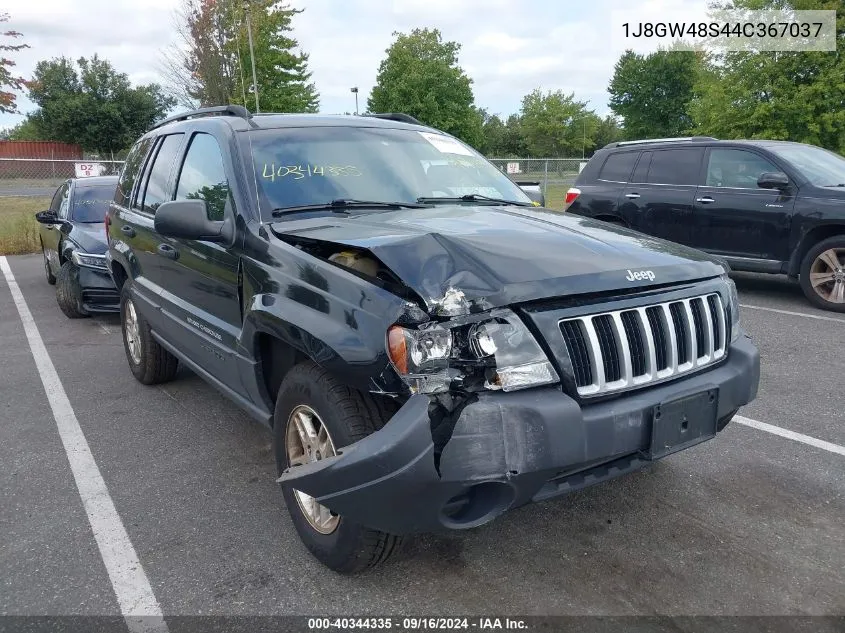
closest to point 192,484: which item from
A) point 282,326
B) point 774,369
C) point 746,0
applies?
point 282,326

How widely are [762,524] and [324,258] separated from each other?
2.32 metres

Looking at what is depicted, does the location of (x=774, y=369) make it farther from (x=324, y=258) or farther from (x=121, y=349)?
(x=121, y=349)

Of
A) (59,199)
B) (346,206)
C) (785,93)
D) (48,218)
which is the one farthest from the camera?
(785,93)

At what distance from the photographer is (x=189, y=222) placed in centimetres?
326

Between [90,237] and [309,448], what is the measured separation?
6.25m

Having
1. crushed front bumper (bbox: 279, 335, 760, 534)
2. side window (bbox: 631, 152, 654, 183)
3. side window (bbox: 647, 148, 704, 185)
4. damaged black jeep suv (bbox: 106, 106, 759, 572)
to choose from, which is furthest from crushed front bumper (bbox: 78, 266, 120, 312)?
side window (bbox: 647, 148, 704, 185)

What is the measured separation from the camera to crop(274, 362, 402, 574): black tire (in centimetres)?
249

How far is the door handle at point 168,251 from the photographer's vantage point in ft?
13.5

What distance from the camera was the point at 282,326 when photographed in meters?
2.82

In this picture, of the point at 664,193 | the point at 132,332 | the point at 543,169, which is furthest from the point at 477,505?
the point at 543,169

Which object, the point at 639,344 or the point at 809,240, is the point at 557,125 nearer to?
the point at 809,240

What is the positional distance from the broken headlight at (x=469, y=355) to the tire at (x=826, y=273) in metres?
6.51

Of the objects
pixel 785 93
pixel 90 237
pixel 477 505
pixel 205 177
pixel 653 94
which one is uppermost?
pixel 653 94

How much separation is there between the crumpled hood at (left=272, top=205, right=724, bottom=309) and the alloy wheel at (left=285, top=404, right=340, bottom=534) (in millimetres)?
706
